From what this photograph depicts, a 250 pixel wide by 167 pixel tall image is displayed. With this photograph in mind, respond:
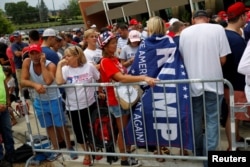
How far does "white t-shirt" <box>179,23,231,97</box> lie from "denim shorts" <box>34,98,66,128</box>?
1920mm

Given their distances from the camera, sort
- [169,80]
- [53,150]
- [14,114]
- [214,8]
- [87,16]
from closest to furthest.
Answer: [169,80]
[53,150]
[14,114]
[214,8]
[87,16]

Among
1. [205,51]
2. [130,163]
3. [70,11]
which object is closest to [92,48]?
[130,163]

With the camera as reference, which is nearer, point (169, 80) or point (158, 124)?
point (169, 80)

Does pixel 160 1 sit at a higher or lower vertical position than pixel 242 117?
higher

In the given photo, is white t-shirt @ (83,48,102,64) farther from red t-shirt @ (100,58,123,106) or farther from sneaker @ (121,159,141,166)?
sneaker @ (121,159,141,166)

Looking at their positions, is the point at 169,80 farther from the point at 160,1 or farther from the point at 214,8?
the point at 160,1

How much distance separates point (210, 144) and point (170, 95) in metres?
0.76

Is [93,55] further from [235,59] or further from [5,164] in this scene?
[235,59]

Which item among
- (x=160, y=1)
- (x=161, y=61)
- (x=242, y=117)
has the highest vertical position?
(x=160, y=1)

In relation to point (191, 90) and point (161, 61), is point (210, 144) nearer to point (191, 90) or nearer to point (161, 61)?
point (191, 90)

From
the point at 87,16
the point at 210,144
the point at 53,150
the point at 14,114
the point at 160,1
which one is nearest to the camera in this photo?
the point at 210,144

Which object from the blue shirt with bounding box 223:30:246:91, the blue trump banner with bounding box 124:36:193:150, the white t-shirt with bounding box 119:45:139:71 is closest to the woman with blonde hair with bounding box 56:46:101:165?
the blue trump banner with bounding box 124:36:193:150

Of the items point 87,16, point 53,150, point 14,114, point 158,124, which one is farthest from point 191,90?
point 87,16

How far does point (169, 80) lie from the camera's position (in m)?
3.57
